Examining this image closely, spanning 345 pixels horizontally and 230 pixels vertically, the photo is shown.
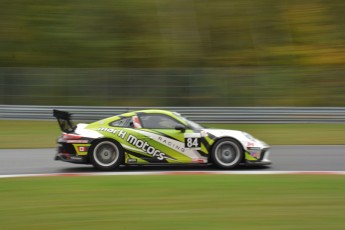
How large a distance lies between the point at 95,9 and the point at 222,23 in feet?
22.7

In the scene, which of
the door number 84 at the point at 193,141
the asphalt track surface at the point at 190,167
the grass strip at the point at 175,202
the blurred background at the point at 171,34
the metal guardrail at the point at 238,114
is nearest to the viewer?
the grass strip at the point at 175,202

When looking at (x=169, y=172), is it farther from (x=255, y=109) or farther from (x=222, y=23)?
(x=222, y=23)

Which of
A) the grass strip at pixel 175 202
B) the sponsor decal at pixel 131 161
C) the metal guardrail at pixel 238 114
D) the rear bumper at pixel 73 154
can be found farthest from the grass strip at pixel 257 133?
the grass strip at pixel 175 202

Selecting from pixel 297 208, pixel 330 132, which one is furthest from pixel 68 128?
pixel 330 132

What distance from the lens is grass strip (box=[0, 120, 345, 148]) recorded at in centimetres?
1752

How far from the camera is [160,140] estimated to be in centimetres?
1134

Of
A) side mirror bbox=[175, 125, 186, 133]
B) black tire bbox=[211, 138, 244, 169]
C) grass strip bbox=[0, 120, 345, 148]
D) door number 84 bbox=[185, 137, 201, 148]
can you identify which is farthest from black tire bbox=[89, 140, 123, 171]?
grass strip bbox=[0, 120, 345, 148]

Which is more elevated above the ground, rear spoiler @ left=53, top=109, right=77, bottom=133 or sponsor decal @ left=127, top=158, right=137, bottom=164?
rear spoiler @ left=53, top=109, right=77, bottom=133

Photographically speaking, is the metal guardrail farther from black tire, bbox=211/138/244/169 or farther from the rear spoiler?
black tire, bbox=211/138/244/169

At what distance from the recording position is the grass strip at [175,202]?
638 cm

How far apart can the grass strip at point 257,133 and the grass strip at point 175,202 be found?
769 centimetres

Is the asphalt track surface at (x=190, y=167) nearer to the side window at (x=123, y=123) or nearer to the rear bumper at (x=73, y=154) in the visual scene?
the rear bumper at (x=73, y=154)

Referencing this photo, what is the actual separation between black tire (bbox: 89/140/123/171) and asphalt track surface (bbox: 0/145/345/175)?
0.16 metres

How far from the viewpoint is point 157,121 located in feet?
37.8
